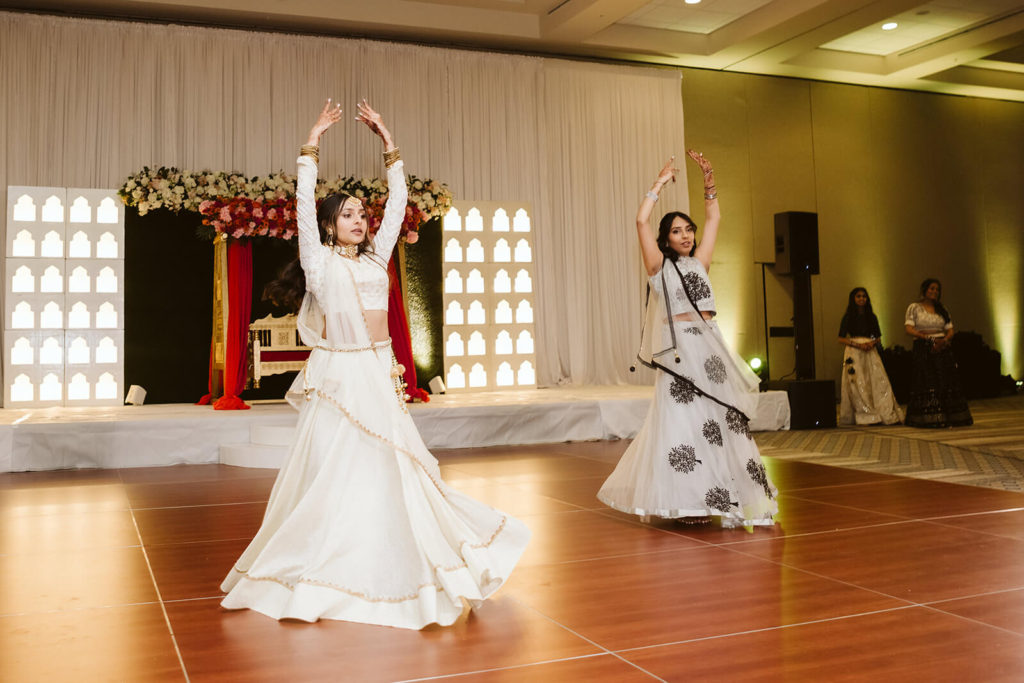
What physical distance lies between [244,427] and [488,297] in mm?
4000

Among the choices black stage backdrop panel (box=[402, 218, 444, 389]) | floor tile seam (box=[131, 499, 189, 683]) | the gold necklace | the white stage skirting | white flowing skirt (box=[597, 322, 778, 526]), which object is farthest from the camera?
black stage backdrop panel (box=[402, 218, 444, 389])

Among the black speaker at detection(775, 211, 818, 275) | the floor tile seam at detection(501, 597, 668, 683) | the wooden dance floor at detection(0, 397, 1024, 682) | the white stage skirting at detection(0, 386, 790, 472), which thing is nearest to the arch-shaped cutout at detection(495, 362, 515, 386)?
the white stage skirting at detection(0, 386, 790, 472)

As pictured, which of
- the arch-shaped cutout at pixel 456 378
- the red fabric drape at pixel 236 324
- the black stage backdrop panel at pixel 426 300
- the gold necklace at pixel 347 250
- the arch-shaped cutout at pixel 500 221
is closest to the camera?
the gold necklace at pixel 347 250

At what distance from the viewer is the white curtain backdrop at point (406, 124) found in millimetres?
9219

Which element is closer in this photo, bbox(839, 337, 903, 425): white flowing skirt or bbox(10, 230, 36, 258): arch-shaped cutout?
bbox(10, 230, 36, 258): arch-shaped cutout

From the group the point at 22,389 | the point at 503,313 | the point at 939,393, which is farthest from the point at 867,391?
the point at 22,389

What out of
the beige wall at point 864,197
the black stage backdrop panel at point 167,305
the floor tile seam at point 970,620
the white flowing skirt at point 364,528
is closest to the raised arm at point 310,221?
the white flowing skirt at point 364,528

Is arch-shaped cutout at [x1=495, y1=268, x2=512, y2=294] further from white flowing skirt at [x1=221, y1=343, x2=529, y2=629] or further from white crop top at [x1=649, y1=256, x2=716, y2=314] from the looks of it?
white flowing skirt at [x1=221, y1=343, x2=529, y2=629]

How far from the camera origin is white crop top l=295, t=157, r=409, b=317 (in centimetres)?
288

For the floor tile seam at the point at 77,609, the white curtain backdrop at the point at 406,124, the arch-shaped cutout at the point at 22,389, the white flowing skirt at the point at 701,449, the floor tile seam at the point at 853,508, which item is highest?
the white curtain backdrop at the point at 406,124

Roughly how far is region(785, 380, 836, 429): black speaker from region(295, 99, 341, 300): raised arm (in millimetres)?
6921

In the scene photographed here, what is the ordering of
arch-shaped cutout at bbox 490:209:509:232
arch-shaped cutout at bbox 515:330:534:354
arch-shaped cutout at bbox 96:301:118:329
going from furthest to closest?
arch-shaped cutout at bbox 490:209:509:232 → arch-shaped cutout at bbox 515:330:534:354 → arch-shaped cutout at bbox 96:301:118:329

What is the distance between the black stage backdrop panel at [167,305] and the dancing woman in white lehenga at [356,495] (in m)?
6.48

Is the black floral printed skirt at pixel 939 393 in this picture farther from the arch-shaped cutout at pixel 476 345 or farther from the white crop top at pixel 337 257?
the white crop top at pixel 337 257
